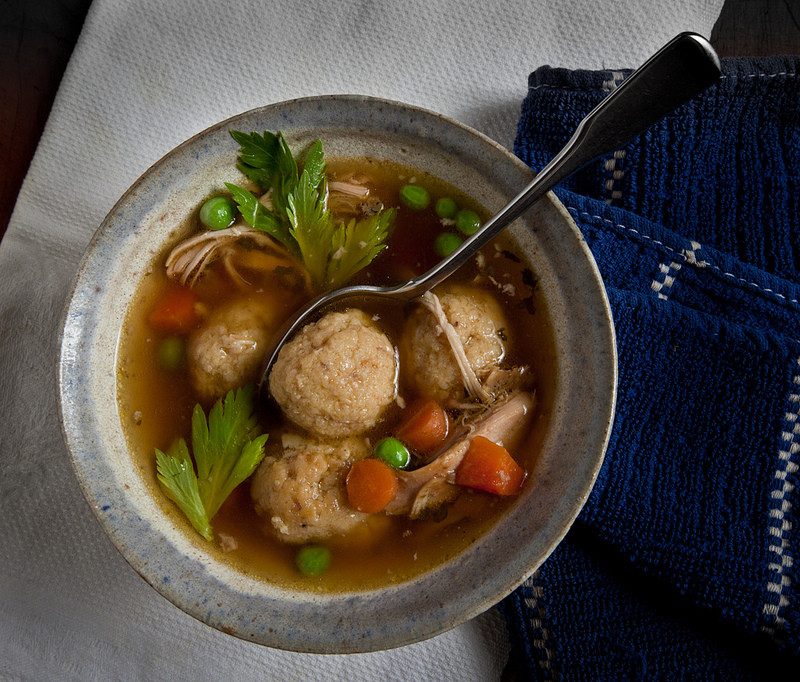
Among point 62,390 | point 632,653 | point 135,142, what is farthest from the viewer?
point 135,142

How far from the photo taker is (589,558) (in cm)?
210

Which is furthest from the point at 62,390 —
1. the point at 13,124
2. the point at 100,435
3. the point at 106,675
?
the point at 13,124

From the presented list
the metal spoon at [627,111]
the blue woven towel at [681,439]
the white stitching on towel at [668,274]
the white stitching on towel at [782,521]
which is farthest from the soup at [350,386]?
the white stitching on towel at [782,521]

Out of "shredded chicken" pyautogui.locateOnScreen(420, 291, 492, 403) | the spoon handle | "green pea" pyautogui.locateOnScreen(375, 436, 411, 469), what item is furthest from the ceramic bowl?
"green pea" pyautogui.locateOnScreen(375, 436, 411, 469)

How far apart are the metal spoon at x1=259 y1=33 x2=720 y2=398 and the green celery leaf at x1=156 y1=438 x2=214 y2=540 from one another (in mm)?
1027

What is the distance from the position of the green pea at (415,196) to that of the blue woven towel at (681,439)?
1.21 ft

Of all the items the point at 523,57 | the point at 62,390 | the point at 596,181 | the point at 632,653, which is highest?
the point at 523,57

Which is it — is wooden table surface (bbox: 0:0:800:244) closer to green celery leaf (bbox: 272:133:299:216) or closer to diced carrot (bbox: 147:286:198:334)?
diced carrot (bbox: 147:286:198:334)

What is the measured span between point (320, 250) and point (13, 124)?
140 centimetres

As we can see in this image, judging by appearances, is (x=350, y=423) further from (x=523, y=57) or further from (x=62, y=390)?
(x=523, y=57)

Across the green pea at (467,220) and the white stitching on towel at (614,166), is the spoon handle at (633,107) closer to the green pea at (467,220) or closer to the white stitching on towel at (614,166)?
the green pea at (467,220)

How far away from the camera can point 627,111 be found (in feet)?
5.31

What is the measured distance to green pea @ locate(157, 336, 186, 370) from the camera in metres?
2.11

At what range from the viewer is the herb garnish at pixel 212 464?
199cm
